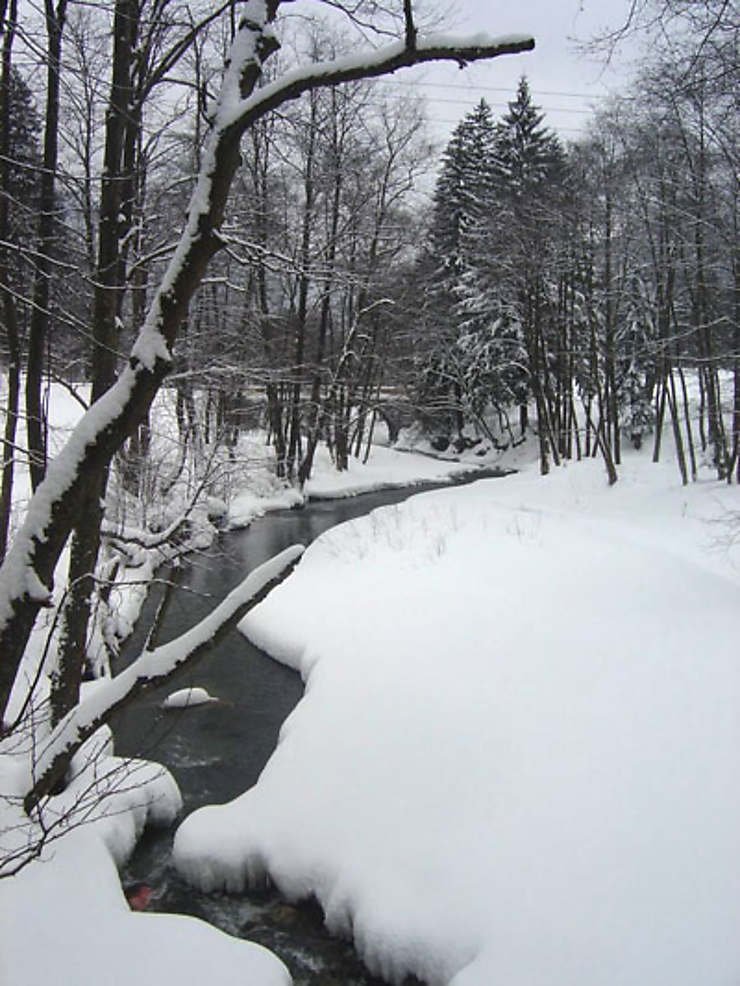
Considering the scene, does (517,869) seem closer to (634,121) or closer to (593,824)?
(593,824)

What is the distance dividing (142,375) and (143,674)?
0.88 m

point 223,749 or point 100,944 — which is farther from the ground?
point 100,944

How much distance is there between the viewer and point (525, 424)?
3164 cm

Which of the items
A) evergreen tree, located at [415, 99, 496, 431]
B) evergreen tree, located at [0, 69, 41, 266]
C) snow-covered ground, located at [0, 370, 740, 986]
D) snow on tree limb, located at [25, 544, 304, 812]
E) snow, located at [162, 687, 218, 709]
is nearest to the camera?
snow on tree limb, located at [25, 544, 304, 812]

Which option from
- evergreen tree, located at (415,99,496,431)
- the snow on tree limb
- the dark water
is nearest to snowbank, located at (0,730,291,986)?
the dark water

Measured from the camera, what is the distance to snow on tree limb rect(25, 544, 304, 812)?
2.10 m

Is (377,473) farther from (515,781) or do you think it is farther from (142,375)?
(142,375)

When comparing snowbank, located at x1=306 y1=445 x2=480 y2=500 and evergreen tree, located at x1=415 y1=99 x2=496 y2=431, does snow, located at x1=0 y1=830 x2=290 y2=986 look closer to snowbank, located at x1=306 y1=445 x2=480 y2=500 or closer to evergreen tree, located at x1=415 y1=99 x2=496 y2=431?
snowbank, located at x1=306 y1=445 x2=480 y2=500

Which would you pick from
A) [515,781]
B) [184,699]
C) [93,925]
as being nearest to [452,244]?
[184,699]

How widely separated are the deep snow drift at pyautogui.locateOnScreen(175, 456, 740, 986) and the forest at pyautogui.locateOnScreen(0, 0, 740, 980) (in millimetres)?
2044

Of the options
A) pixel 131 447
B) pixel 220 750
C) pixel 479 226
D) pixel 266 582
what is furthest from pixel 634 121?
pixel 266 582

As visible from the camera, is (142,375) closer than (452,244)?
Yes

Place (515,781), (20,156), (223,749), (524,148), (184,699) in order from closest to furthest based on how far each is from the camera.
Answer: (515,781), (20,156), (223,749), (184,699), (524,148)

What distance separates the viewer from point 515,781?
593 cm
